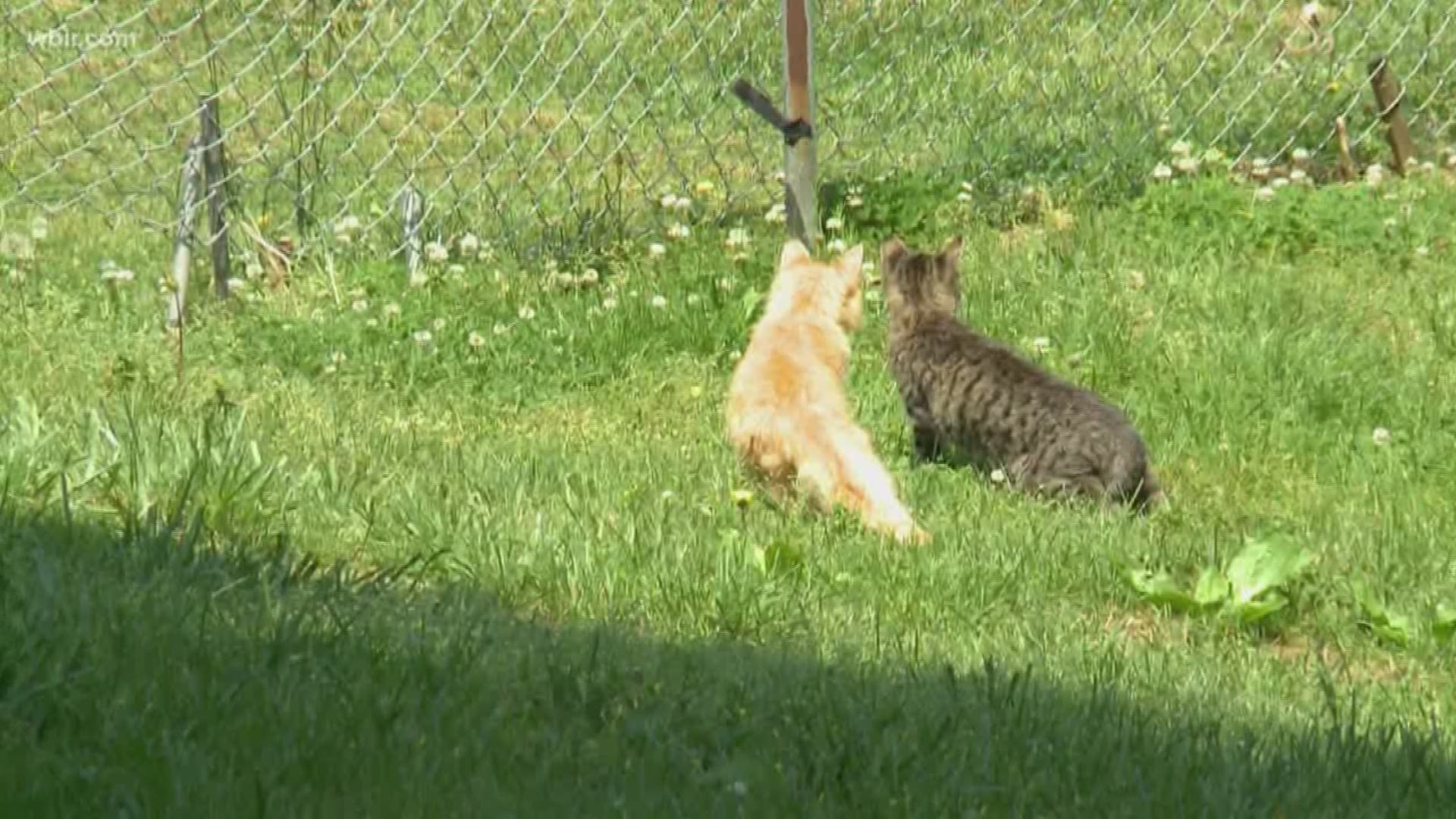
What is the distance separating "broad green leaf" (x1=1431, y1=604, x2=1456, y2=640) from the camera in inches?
225

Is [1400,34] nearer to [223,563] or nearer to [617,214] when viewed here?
[617,214]

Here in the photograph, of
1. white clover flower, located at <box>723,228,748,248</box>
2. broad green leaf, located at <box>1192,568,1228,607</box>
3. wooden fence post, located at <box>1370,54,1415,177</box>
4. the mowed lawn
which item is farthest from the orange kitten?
wooden fence post, located at <box>1370,54,1415,177</box>

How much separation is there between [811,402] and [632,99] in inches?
214

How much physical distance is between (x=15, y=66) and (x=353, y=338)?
16.2 feet

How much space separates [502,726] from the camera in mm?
4086

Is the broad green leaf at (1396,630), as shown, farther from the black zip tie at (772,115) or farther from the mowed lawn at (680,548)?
the black zip tie at (772,115)

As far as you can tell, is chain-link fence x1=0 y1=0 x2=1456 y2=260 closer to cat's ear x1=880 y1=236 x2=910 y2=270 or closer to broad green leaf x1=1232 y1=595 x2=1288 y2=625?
cat's ear x1=880 y1=236 x2=910 y2=270

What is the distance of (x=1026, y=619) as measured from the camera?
5.63m

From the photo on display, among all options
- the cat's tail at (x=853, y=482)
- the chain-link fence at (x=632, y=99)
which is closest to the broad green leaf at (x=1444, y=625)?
the cat's tail at (x=853, y=482)

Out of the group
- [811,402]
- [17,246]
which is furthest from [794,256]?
[17,246]

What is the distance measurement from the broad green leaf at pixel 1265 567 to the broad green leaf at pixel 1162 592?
0.12m

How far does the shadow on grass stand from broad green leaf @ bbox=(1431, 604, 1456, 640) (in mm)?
842

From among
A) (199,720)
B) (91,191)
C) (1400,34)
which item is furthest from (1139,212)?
(199,720)

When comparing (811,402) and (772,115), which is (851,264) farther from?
(772,115)
